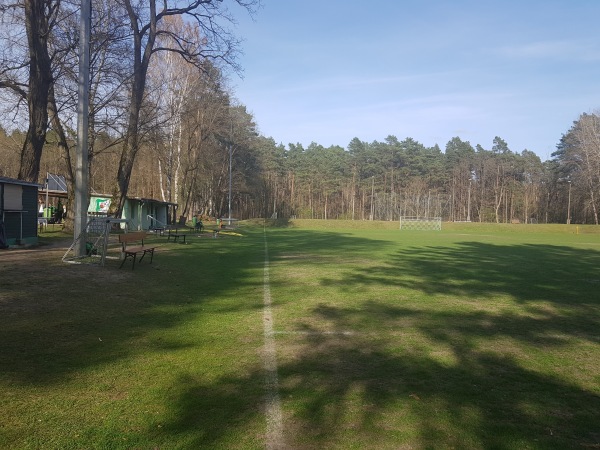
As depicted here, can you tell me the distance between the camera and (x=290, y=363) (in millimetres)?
6121

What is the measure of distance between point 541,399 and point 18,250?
1584cm

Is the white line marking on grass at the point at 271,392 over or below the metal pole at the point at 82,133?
below

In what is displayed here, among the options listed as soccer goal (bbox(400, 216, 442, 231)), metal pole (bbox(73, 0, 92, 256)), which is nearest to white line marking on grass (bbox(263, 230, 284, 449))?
metal pole (bbox(73, 0, 92, 256))

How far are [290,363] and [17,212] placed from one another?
14.5m

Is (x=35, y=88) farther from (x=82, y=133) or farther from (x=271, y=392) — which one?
(x=271, y=392)

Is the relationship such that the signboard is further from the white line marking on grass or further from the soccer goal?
the soccer goal

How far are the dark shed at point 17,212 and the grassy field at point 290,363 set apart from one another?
4.44m

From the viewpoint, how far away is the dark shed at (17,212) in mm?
15820

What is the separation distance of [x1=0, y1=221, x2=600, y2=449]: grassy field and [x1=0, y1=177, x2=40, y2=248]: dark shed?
444 centimetres

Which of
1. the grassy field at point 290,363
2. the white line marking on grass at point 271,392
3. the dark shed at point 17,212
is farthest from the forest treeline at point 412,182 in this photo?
the white line marking on grass at point 271,392

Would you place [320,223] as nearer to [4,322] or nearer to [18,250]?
[18,250]

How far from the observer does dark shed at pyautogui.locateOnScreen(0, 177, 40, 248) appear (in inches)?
623

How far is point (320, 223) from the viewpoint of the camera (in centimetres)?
7594

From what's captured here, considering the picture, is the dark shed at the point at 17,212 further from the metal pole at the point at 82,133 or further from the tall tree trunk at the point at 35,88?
the metal pole at the point at 82,133
